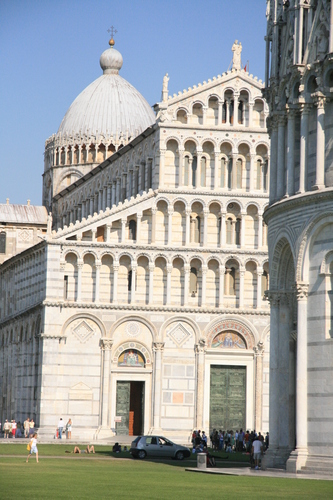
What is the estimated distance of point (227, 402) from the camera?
6228cm

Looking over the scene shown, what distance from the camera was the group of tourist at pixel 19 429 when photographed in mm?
60812

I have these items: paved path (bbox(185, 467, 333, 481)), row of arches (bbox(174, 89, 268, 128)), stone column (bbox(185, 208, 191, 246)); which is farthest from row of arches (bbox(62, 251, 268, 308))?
paved path (bbox(185, 467, 333, 481))

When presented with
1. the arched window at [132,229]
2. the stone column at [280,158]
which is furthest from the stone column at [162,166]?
the stone column at [280,158]

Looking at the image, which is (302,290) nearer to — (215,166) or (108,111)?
(215,166)

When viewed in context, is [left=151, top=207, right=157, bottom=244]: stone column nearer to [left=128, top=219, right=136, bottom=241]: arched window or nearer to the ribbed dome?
[left=128, top=219, right=136, bottom=241]: arched window

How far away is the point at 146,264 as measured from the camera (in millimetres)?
62656

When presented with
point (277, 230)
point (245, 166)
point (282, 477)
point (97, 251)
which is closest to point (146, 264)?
point (97, 251)

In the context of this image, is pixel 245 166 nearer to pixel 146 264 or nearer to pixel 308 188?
pixel 146 264

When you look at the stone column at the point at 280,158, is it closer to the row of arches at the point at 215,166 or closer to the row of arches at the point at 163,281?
the row of arches at the point at 163,281

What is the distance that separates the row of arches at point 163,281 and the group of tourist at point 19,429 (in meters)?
7.13

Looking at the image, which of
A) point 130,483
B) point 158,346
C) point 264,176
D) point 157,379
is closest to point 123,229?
point 158,346

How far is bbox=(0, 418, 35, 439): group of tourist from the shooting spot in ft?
200

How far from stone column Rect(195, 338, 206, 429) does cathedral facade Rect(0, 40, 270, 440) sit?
0.06 metres

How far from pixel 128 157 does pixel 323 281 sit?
1473 inches
